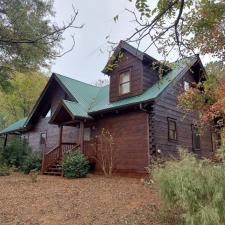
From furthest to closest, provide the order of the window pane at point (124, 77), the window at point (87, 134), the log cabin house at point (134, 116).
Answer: the window at point (87, 134) → the window pane at point (124, 77) → the log cabin house at point (134, 116)

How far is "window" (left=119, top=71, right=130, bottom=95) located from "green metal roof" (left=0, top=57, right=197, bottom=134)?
0.69 metres

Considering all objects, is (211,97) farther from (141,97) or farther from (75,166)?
(75,166)

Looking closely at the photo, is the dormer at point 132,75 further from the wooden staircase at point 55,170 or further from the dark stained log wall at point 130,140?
the wooden staircase at point 55,170

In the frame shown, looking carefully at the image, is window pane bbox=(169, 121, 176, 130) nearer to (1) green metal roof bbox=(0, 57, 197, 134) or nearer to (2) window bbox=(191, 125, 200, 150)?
(2) window bbox=(191, 125, 200, 150)

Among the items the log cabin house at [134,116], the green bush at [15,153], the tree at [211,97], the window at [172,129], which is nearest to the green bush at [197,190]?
the tree at [211,97]

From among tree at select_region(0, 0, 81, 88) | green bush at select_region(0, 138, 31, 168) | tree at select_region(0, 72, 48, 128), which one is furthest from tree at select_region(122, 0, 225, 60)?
tree at select_region(0, 72, 48, 128)

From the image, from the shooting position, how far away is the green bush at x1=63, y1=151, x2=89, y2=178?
1302 cm

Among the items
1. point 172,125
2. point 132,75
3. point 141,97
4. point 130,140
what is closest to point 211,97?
point 172,125

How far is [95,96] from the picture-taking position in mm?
19016

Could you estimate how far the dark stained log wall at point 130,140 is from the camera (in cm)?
1321

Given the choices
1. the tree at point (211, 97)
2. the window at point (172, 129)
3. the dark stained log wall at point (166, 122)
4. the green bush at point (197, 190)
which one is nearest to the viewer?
the green bush at point (197, 190)

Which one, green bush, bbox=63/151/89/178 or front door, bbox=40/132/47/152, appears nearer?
green bush, bbox=63/151/89/178

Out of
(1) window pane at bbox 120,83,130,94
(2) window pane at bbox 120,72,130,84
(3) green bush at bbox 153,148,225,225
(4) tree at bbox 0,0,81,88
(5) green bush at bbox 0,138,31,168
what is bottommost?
(3) green bush at bbox 153,148,225,225

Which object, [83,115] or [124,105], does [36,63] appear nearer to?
[83,115]
